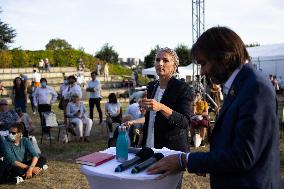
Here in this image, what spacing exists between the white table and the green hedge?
27937 mm

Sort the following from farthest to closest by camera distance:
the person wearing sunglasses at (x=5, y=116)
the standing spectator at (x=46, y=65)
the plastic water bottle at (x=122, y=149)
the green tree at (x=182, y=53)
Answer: the green tree at (x=182, y=53) < the standing spectator at (x=46, y=65) < the person wearing sunglasses at (x=5, y=116) < the plastic water bottle at (x=122, y=149)

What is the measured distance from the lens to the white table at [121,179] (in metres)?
2.06

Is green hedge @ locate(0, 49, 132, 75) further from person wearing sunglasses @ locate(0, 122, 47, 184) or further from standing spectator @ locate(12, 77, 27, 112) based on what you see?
person wearing sunglasses @ locate(0, 122, 47, 184)

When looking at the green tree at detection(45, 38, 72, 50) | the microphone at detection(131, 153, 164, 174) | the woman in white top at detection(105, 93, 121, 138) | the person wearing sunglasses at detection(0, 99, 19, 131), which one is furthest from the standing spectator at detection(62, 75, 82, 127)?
the green tree at detection(45, 38, 72, 50)

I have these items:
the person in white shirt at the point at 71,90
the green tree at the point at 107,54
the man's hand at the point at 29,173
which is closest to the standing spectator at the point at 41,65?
the green tree at the point at 107,54

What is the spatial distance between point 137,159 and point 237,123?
914mm

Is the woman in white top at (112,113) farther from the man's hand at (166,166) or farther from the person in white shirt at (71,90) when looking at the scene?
the man's hand at (166,166)

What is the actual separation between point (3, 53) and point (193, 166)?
29356mm

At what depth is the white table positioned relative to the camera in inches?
81.1

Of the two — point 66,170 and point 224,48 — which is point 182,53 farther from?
point 224,48

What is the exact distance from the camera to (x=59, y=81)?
26.3 m

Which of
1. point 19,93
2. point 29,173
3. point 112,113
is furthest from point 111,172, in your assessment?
point 19,93

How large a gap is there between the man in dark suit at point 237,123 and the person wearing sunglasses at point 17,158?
4985 millimetres

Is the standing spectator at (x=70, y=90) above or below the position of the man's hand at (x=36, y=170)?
above
